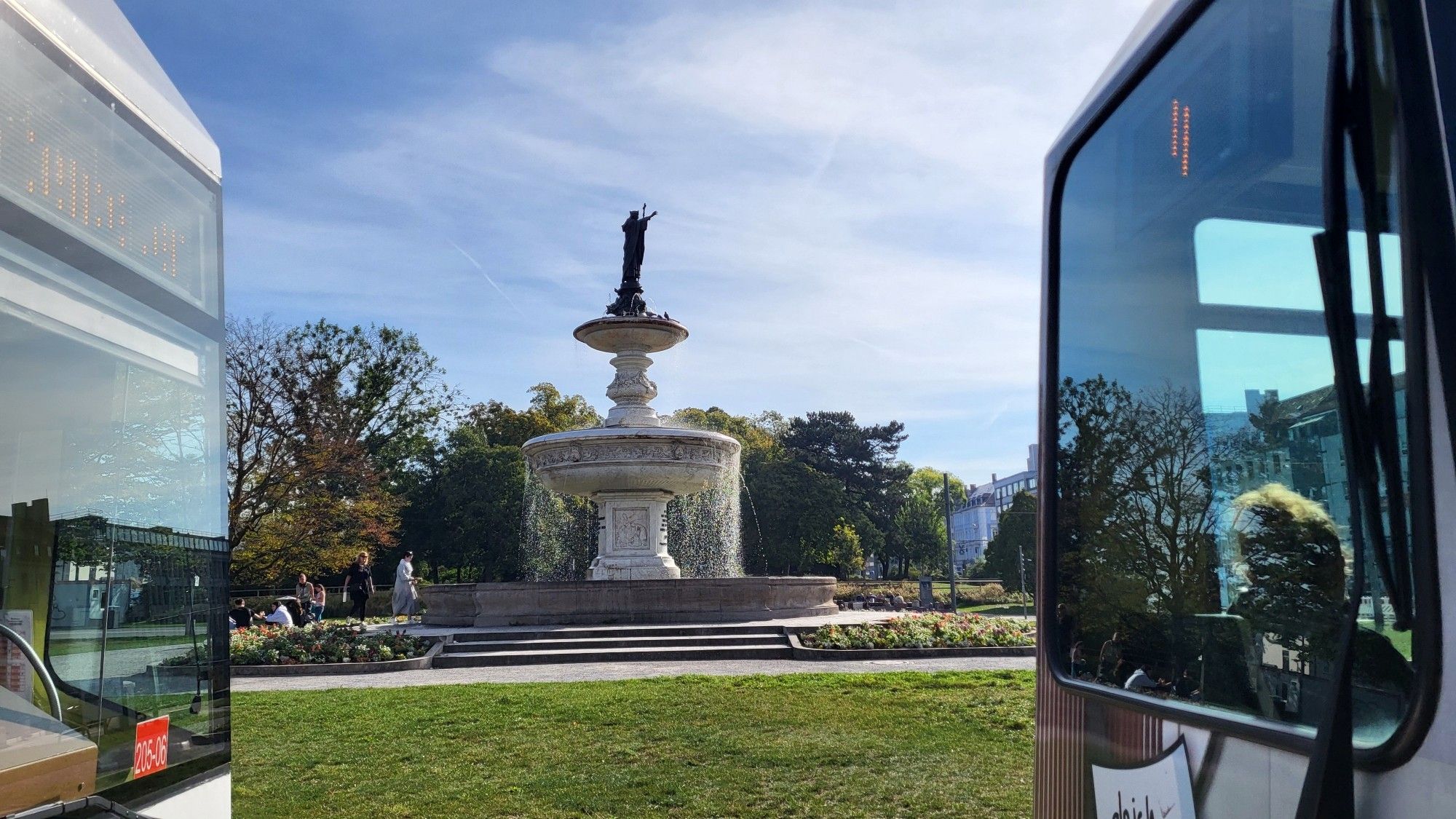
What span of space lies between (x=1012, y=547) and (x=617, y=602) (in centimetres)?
4380

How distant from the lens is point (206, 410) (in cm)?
338

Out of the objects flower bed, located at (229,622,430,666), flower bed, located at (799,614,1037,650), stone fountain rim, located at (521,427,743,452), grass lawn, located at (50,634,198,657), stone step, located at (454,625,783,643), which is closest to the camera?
grass lawn, located at (50,634,198,657)

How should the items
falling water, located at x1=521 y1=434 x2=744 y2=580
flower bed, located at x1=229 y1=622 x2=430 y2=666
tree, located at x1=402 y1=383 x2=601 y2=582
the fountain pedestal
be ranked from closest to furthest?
flower bed, located at x1=229 y1=622 x2=430 y2=666, the fountain pedestal, falling water, located at x1=521 y1=434 x2=744 y2=580, tree, located at x1=402 y1=383 x2=601 y2=582

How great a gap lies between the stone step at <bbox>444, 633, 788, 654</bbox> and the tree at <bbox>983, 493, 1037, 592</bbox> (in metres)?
33.7

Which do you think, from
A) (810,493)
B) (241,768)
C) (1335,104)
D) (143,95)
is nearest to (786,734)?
(241,768)

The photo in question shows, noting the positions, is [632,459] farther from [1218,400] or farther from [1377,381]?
[1377,381]

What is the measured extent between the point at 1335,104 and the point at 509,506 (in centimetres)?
5637

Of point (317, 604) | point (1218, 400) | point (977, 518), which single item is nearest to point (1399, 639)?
point (1218, 400)

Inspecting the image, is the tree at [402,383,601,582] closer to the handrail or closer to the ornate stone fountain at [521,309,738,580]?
the ornate stone fountain at [521,309,738,580]

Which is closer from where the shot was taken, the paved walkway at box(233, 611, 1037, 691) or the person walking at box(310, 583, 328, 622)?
the paved walkway at box(233, 611, 1037, 691)

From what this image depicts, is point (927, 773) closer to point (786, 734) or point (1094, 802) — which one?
point (786, 734)

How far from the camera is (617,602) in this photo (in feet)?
62.1

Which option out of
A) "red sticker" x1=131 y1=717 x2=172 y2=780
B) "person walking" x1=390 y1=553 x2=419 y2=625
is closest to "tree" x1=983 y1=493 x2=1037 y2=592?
"person walking" x1=390 y1=553 x2=419 y2=625

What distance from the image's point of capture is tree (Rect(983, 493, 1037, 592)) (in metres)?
51.9
